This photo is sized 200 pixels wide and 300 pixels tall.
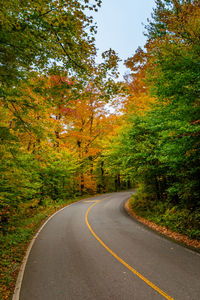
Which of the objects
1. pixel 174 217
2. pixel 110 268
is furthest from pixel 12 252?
pixel 174 217

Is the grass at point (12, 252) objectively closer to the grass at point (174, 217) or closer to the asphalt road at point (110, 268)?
the asphalt road at point (110, 268)

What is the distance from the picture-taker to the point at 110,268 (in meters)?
5.38

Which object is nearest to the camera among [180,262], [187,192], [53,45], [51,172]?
[53,45]

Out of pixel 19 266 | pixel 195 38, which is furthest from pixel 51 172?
pixel 195 38

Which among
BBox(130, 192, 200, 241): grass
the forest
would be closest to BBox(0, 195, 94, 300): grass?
the forest

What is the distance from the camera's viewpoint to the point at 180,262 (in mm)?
5547

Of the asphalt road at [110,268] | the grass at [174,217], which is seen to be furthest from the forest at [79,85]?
the asphalt road at [110,268]

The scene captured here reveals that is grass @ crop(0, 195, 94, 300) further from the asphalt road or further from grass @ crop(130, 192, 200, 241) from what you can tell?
grass @ crop(130, 192, 200, 241)

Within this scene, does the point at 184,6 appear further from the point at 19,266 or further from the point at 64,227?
the point at 64,227

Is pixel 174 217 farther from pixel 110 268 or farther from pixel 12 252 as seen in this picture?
pixel 12 252

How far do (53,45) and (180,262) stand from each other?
8191mm

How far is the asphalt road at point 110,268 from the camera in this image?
13.9ft

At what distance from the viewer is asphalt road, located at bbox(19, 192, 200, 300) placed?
13.9 ft

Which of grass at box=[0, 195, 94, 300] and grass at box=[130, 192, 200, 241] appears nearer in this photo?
grass at box=[0, 195, 94, 300]
